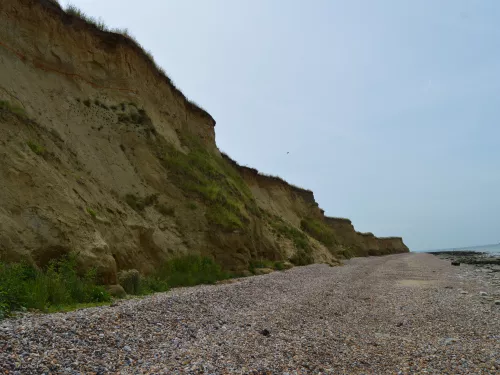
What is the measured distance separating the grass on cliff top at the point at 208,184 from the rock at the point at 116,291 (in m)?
7.15

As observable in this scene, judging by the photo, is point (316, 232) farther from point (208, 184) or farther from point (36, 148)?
point (36, 148)

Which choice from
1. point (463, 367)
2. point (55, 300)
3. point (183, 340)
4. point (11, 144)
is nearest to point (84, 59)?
point (11, 144)

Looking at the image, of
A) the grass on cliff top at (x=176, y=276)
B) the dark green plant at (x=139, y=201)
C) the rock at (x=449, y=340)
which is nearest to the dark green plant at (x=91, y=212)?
the grass on cliff top at (x=176, y=276)

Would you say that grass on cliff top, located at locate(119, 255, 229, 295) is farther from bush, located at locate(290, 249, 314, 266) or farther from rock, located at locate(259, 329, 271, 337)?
bush, located at locate(290, 249, 314, 266)

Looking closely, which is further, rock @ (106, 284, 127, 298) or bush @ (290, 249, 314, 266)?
bush @ (290, 249, 314, 266)

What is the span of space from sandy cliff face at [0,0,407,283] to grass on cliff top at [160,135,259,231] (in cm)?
7

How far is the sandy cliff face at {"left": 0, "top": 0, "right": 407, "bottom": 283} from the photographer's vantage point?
29.7 ft

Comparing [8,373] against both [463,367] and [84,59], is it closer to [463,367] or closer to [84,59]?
[463,367]

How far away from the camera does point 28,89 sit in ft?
40.8

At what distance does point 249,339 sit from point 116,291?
188 inches

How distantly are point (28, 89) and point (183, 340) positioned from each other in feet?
38.2

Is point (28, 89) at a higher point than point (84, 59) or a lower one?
lower

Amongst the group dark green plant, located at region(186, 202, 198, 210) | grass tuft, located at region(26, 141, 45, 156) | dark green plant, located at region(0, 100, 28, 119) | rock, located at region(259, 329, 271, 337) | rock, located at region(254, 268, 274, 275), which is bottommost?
rock, located at region(259, 329, 271, 337)

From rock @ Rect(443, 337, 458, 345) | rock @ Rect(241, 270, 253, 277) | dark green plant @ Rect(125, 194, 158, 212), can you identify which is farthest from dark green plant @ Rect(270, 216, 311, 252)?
rock @ Rect(443, 337, 458, 345)
